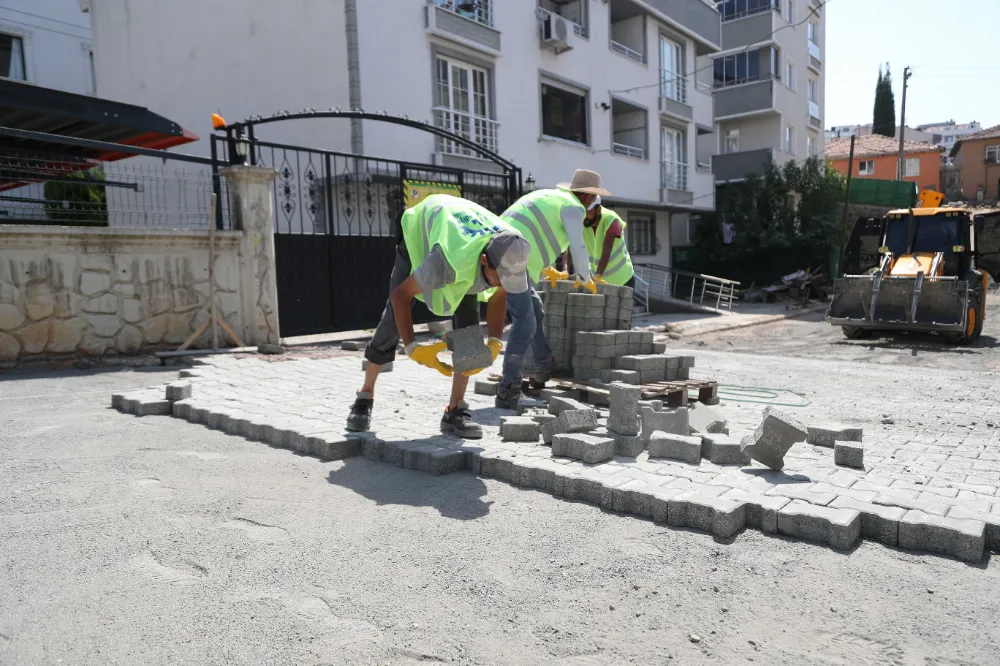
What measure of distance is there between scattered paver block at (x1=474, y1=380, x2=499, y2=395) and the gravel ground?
225 centimetres

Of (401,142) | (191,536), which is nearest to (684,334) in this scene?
(401,142)

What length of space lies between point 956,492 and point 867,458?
2.62 feet

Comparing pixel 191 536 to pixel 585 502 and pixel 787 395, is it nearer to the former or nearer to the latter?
pixel 585 502

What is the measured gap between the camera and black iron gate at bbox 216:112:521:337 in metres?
10.2

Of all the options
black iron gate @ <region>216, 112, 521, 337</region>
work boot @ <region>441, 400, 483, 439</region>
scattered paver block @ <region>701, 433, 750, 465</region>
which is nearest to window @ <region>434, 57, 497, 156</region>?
black iron gate @ <region>216, 112, 521, 337</region>

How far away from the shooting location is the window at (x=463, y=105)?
14.3m

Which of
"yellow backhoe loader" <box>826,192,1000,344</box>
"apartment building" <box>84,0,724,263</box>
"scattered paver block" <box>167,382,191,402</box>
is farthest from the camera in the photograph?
"apartment building" <box>84,0,724,263</box>

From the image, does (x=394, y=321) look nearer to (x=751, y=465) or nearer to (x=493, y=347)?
(x=493, y=347)

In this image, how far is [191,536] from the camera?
10.4 feet

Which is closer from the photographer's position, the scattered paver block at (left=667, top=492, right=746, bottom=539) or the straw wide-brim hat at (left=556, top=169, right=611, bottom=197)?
the scattered paver block at (left=667, top=492, right=746, bottom=539)

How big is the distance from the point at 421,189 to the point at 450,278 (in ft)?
27.2

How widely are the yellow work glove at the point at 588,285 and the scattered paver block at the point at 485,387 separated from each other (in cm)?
114

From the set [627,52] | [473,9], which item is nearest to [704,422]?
[473,9]

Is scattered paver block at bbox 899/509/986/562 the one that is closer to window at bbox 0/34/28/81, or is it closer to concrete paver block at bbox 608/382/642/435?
concrete paver block at bbox 608/382/642/435
